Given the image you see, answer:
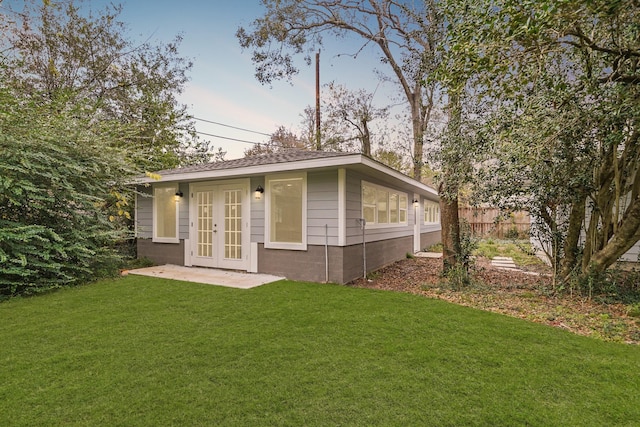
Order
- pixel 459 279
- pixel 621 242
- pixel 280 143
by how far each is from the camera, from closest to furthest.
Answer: pixel 621 242
pixel 459 279
pixel 280 143

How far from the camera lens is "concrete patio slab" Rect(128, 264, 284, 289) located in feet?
18.1

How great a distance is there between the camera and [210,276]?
20.1 ft

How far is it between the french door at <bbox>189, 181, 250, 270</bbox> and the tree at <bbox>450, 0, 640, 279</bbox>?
477cm

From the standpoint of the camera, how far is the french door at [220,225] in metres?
6.59

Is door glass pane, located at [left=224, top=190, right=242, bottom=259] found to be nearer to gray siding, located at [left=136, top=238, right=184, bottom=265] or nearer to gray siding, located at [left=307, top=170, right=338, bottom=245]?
gray siding, located at [left=136, top=238, right=184, bottom=265]

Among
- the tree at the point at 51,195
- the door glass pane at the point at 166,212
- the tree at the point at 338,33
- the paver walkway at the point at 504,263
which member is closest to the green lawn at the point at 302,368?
the tree at the point at 51,195

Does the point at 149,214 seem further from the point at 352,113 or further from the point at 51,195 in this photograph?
the point at 352,113

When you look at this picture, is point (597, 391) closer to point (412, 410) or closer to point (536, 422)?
point (536, 422)

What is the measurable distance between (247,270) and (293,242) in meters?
1.28

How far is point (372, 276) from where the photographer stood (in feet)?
21.5

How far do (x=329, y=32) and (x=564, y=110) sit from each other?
24.6ft

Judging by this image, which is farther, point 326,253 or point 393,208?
point 393,208

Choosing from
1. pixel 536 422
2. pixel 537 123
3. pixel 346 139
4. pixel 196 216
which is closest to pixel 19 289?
pixel 196 216

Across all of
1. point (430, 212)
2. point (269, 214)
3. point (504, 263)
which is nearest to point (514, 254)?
point (504, 263)
